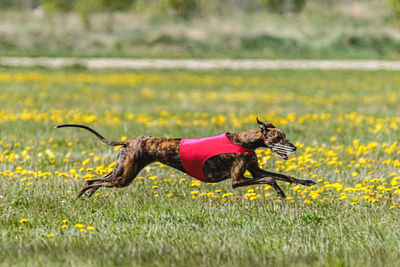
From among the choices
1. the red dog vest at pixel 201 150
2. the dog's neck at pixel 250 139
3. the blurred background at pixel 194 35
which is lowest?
the blurred background at pixel 194 35

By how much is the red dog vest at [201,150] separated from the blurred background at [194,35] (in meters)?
29.9

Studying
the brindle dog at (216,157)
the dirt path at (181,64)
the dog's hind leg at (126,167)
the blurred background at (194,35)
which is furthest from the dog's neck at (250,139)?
the blurred background at (194,35)

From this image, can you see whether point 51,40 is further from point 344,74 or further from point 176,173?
point 176,173

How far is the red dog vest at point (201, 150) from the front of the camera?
386 cm

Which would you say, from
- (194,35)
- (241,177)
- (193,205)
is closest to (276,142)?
(241,177)

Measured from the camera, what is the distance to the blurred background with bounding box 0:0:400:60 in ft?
126

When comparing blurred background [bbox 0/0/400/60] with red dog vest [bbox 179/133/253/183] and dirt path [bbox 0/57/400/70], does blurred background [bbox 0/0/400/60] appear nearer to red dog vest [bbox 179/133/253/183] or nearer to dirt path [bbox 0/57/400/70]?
Answer: dirt path [bbox 0/57/400/70]

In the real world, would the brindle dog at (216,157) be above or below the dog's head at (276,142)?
below

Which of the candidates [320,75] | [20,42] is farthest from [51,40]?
[320,75]

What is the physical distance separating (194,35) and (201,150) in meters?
40.3

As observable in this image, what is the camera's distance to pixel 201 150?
3.87m

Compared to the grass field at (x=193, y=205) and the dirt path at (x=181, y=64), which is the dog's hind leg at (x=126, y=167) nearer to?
the grass field at (x=193, y=205)

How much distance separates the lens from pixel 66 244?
3.48 meters

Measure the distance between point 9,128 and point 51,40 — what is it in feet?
112
